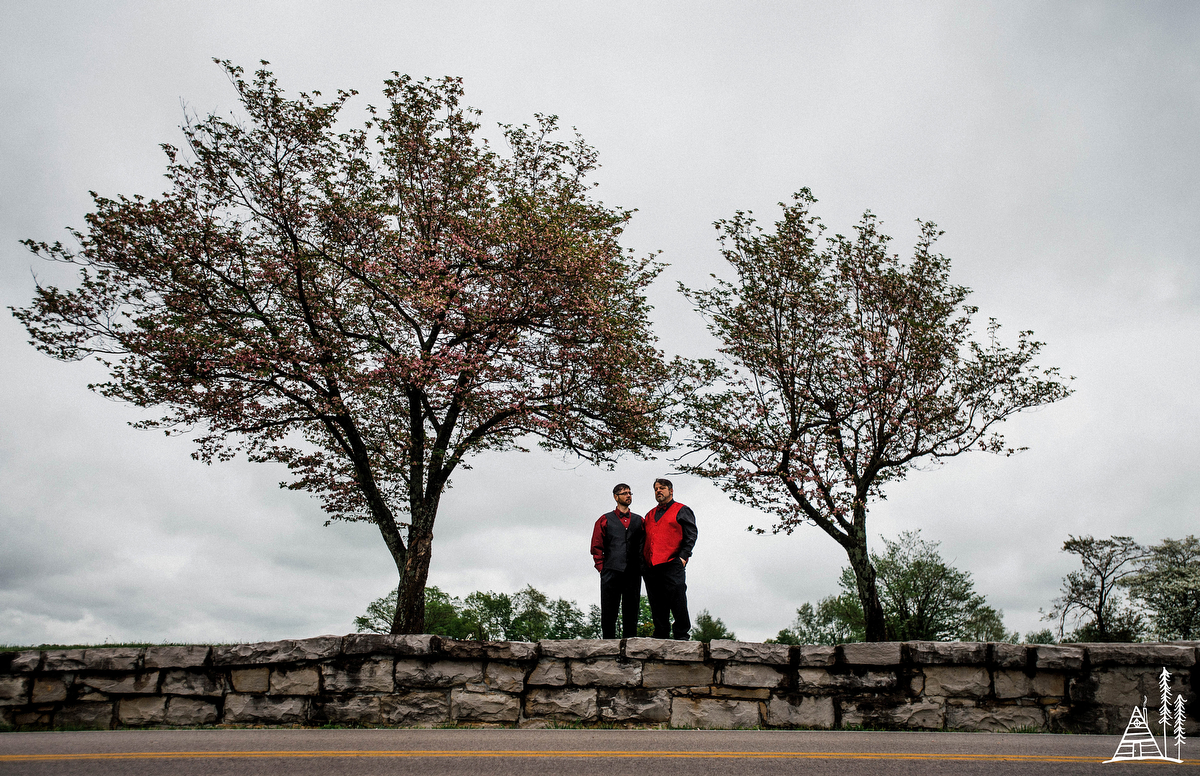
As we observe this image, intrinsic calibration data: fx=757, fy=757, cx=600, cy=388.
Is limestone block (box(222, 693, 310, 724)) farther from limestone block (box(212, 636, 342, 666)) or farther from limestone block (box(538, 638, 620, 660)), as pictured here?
limestone block (box(538, 638, 620, 660))

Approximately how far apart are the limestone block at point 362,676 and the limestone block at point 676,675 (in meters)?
2.94

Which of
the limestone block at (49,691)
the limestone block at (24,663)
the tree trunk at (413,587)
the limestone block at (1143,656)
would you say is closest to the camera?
the limestone block at (1143,656)

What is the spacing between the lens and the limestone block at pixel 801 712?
28.3 ft

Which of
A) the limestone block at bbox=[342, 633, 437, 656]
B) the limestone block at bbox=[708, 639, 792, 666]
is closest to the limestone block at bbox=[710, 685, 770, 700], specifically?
the limestone block at bbox=[708, 639, 792, 666]

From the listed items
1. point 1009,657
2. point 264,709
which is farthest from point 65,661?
point 1009,657

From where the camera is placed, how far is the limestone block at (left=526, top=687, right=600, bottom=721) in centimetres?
861

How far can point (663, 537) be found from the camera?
9.61 meters

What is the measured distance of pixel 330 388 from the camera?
1600 centimetres

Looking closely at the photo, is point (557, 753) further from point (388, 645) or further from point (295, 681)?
point (295, 681)

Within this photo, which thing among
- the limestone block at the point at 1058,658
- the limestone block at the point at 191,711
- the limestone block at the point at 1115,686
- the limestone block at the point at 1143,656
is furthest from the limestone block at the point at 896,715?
the limestone block at the point at 191,711

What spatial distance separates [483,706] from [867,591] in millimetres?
11812

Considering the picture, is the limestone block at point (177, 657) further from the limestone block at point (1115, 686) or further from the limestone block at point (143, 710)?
the limestone block at point (1115, 686)

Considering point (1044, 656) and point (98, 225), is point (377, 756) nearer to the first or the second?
point (1044, 656)

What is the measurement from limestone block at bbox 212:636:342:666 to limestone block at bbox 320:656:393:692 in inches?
8.0
